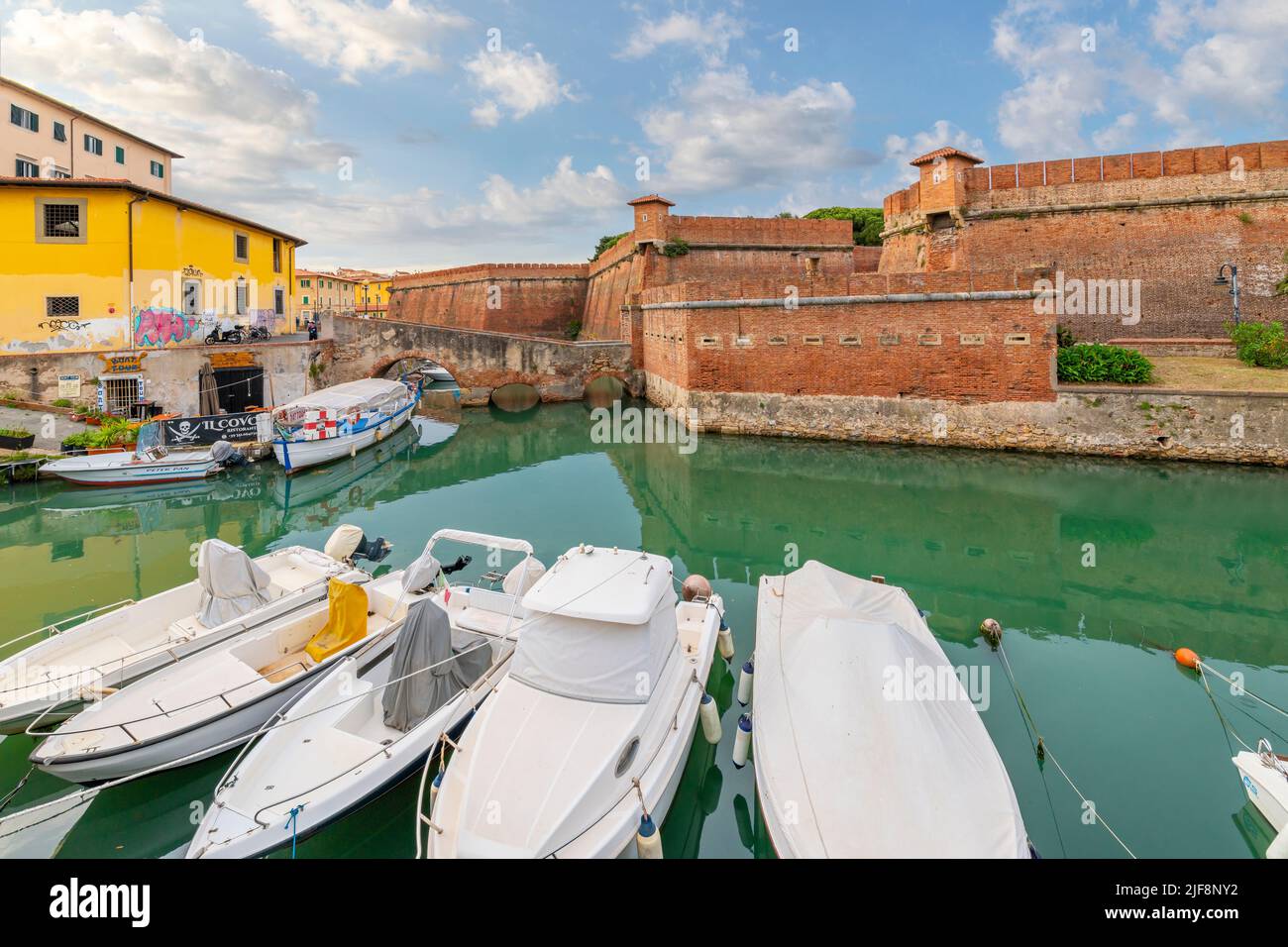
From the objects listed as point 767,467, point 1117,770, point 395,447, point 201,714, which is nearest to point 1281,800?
point 1117,770

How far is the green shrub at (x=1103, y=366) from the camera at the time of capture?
627 inches

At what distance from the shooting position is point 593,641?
4969 mm

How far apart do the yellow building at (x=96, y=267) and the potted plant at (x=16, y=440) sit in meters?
3.69

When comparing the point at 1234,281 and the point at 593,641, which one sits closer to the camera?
the point at 593,641

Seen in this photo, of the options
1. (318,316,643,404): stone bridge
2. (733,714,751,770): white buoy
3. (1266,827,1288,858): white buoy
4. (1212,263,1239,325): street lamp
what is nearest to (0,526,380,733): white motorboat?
(733,714,751,770): white buoy

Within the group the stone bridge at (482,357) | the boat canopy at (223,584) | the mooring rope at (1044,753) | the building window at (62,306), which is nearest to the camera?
the mooring rope at (1044,753)

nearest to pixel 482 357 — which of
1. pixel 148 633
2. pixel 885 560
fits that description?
pixel 885 560

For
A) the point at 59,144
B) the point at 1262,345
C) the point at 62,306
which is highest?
the point at 59,144

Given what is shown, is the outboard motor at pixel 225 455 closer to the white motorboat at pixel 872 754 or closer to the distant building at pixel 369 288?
the white motorboat at pixel 872 754

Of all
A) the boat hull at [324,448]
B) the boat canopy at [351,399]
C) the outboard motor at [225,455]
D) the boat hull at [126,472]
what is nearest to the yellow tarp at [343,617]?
the boat hull at [324,448]

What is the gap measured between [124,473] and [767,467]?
44.8 ft

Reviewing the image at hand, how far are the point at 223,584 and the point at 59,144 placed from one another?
26903mm

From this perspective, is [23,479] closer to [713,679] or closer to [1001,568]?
[713,679]

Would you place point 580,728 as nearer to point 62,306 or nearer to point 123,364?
point 123,364
